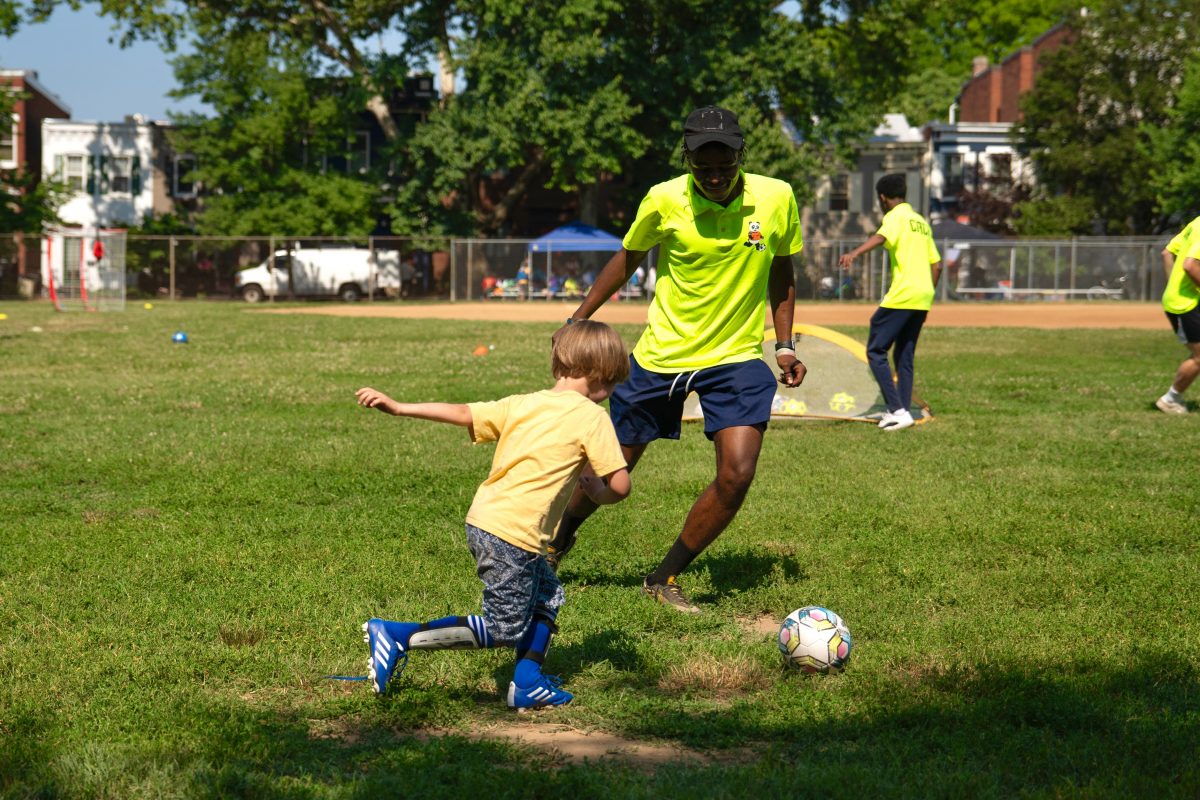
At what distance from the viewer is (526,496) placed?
14.1ft

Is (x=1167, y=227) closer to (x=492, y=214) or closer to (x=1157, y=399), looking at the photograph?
(x=492, y=214)

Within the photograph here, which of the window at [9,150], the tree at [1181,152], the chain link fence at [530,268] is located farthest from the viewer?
the window at [9,150]

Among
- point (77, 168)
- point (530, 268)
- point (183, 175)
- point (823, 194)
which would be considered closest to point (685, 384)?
point (530, 268)

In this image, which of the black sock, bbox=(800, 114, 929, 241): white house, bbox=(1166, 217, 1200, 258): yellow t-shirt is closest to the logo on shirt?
the black sock

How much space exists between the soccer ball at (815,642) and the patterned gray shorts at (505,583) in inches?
38.5

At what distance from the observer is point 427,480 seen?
337 inches

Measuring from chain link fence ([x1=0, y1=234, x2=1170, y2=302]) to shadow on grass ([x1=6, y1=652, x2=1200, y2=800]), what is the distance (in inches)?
1579

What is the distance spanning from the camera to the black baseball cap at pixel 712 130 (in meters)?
5.32

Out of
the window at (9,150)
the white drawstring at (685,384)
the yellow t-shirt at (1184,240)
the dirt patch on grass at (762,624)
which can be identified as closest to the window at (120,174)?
the window at (9,150)

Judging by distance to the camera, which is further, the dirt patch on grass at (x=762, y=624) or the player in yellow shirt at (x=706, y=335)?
the player in yellow shirt at (x=706, y=335)

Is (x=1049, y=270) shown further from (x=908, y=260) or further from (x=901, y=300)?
(x=901, y=300)

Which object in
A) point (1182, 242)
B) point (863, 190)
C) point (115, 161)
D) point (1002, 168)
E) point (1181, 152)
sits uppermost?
point (1002, 168)

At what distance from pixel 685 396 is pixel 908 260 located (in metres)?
5.99

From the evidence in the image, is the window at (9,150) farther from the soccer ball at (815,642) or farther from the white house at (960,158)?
the soccer ball at (815,642)
